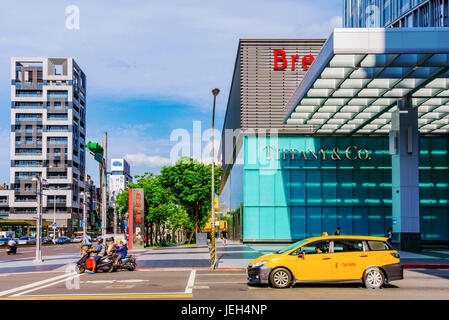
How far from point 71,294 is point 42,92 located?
Answer: 119775mm

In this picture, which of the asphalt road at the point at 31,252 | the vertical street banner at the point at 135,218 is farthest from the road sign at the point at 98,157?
the vertical street banner at the point at 135,218

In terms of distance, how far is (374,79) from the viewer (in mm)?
28922

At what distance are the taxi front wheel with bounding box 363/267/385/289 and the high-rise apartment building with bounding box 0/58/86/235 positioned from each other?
116933mm

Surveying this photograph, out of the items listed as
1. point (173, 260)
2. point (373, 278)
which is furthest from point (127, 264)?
point (373, 278)

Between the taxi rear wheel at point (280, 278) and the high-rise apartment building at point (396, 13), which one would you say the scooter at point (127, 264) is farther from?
the high-rise apartment building at point (396, 13)

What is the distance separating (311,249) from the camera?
15688mm

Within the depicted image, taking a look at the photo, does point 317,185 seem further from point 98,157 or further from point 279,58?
point 98,157

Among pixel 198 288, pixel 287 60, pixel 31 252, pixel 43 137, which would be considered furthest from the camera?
pixel 43 137

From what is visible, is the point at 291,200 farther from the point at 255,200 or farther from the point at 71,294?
the point at 71,294

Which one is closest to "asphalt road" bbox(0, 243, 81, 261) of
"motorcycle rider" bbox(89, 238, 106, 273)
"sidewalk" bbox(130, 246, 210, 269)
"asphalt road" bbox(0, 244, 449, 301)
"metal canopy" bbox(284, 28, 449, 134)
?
"sidewalk" bbox(130, 246, 210, 269)

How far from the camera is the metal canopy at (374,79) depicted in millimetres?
24219

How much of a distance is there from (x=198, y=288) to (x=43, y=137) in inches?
4670

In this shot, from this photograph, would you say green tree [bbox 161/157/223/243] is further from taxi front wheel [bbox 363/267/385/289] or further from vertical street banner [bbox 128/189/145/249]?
taxi front wheel [bbox 363/267/385/289]

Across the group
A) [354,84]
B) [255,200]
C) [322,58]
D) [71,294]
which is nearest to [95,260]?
[71,294]
